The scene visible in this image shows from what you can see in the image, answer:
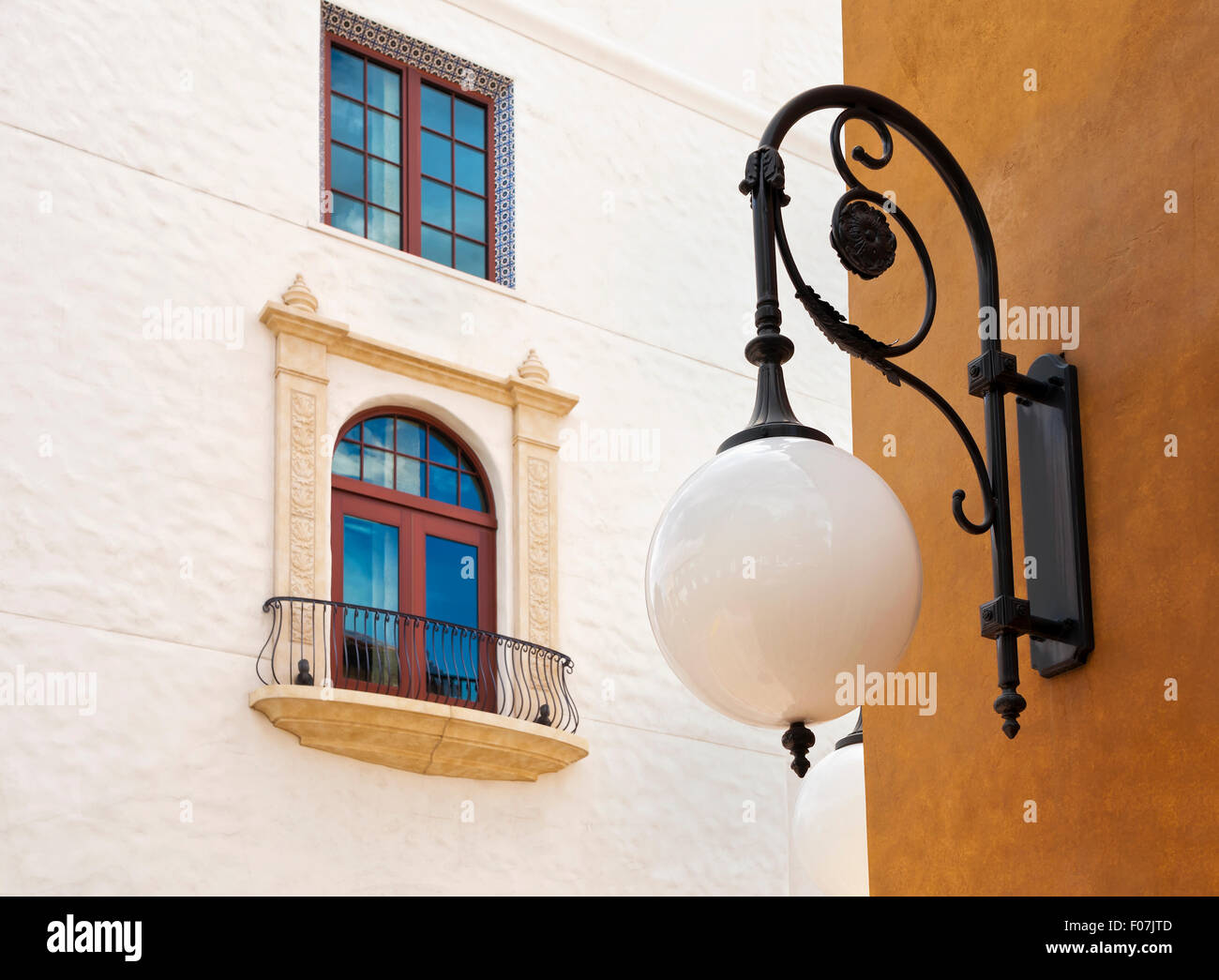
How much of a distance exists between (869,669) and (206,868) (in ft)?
30.2

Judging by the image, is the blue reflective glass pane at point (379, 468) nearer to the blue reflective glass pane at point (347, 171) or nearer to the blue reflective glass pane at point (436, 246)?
the blue reflective glass pane at point (436, 246)

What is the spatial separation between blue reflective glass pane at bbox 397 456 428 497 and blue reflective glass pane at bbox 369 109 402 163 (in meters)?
2.38

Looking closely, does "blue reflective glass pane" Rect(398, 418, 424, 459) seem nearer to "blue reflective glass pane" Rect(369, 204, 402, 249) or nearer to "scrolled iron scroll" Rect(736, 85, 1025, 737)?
"blue reflective glass pane" Rect(369, 204, 402, 249)

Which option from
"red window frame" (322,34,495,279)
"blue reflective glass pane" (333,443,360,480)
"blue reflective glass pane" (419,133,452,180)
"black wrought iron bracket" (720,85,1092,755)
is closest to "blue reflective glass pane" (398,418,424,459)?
"blue reflective glass pane" (333,443,360,480)

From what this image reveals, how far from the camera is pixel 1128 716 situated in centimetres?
242

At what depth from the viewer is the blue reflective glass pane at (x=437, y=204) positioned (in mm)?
13367

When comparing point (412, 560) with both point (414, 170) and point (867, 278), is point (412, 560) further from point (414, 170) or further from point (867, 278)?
point (867, 278)

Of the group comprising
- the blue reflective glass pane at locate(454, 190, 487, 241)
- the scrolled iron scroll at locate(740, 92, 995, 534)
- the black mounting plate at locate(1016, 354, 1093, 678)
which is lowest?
the black mounting plate at locate(1016, 354, 1093, 678)

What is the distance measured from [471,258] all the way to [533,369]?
1.08 meters

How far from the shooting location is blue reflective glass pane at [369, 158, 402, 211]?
13.1 metres

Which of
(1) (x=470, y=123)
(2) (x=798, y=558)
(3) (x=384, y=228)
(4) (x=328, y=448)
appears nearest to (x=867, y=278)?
(2) (x=798, y=558)

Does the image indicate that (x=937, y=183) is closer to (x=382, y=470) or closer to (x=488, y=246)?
(x=382, y=470)
